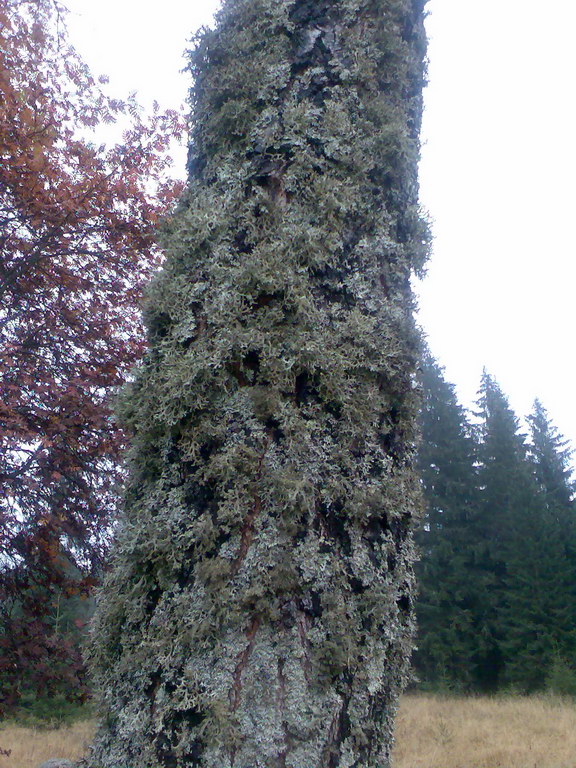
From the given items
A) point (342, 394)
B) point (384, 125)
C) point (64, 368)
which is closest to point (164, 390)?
point (342, 394)

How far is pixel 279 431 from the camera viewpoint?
4.92 feet

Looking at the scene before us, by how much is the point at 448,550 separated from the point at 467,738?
1338cm

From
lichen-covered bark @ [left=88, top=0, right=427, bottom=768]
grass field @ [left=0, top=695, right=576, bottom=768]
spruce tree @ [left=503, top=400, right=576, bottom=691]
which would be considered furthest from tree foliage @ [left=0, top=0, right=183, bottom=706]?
spruce tree @ [left=503, top=400, right=576, bottom=691]

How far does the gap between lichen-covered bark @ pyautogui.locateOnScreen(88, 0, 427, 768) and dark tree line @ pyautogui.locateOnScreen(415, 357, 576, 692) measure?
16.5 metres

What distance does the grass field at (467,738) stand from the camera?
283 inches

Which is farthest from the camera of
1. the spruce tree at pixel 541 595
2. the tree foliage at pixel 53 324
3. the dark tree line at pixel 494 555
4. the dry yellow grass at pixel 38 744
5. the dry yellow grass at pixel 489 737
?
the dark tree line at pixel 494 555

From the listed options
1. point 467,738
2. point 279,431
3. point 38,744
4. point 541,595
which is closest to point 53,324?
point 279,431

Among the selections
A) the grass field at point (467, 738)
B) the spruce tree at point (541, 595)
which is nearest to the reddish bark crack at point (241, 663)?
the grass field at point (467, 738)

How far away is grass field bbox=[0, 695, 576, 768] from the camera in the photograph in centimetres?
718

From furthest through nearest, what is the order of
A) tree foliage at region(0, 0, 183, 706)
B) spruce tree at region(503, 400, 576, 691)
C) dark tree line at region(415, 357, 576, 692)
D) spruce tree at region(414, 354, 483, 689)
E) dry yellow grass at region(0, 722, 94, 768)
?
spruce tree at region(414, 354, 483, 689) < dark tree line at region(415, 357, 576, 692) < spruce tree at region(503, 400, 576, 691) < dry yellow grass at region(0, 722, 94, 768) < tree foliage at region(0, 0, 183, 706)

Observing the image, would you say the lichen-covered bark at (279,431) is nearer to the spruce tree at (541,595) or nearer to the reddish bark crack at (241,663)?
the reddish bark crack at (241,663)

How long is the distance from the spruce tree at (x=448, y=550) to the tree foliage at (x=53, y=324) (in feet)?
47.9

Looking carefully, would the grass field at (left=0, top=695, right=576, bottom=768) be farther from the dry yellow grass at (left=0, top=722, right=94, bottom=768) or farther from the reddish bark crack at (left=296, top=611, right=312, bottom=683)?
the reddish bark crack at (left=296, top=611, right=312, bottom=683)

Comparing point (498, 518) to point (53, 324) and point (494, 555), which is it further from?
point (53, 324)
